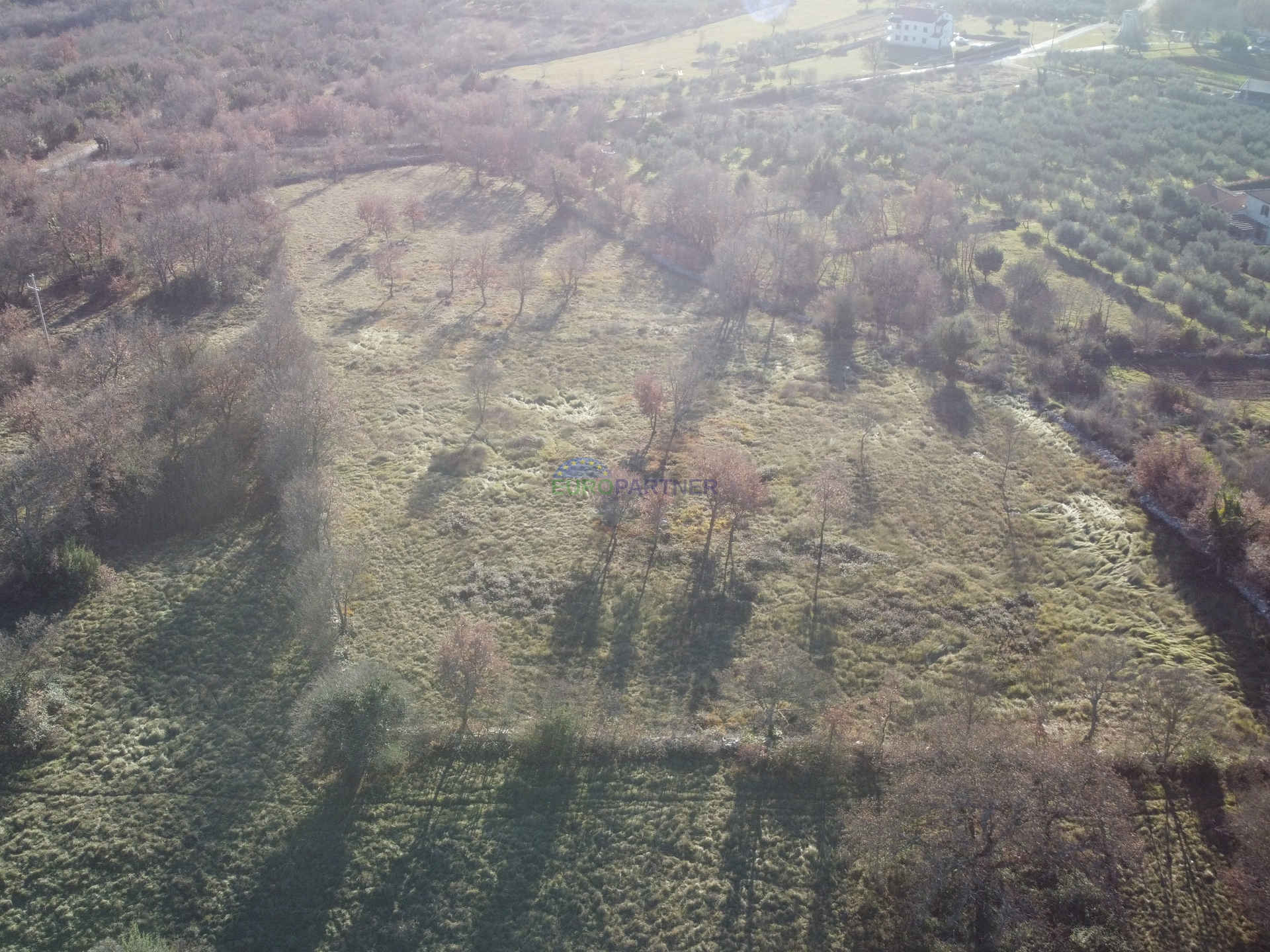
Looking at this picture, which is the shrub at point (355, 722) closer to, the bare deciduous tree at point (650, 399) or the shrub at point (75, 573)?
the shrub at point (75, 573)

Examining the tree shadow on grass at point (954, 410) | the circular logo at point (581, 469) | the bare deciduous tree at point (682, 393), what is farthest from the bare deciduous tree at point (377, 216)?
the tree shadow on grass at point (954, 410)

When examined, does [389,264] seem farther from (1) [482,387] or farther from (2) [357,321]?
(1) [482,387]

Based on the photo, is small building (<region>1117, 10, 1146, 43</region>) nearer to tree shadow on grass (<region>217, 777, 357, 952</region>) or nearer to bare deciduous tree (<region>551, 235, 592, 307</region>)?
bare deciduous tree (<region>551, 235, 592, 307</region>)

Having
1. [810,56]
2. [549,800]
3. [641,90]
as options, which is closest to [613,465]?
[549,800]

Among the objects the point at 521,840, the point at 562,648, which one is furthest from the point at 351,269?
the point at 521,840

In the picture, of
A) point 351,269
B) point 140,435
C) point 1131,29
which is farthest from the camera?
point 1131,29

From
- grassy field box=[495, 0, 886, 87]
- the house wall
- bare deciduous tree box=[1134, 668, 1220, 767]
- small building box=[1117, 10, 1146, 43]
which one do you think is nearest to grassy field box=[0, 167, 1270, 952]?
bare deciduous tree box=[1134, 668, 1220, 767]
